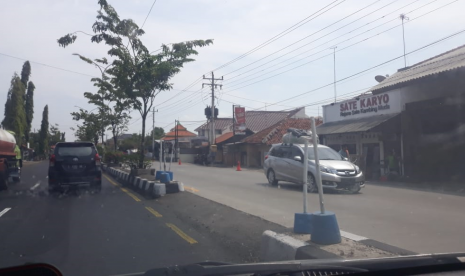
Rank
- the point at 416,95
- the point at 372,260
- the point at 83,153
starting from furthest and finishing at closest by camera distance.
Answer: the point at 416,95, the point at 83,153, the point at 372,260

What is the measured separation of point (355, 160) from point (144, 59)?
12185 mm

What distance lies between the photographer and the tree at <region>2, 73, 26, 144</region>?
50.8 m

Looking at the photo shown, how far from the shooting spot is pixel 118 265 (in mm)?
5992

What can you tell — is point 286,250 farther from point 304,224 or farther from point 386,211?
point 386,211

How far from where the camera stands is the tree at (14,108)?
5078 centimetres

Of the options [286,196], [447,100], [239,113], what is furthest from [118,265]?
[239,113]

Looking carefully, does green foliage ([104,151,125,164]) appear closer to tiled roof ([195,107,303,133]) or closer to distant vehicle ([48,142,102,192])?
distant vehicle ([48,142,102,192])

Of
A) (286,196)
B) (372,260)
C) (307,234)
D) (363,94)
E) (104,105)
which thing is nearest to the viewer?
(372,260)

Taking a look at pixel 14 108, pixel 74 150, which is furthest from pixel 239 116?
pixel 74 150

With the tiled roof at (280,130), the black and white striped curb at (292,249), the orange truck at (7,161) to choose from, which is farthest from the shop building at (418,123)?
the orange truck at (7,161)

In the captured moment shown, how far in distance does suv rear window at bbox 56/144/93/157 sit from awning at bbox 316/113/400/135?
12890 millimetres

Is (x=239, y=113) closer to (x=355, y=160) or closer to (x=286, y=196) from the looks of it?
(x=355, y=160)

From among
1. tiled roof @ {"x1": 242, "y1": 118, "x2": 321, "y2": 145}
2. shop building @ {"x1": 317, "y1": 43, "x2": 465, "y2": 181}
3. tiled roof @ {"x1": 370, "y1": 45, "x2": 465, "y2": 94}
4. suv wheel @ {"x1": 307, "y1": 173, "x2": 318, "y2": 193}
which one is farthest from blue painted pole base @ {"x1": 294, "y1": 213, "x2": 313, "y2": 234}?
tiled roof @ {"x1": 242, "y1": 118, "x2": 321, "y2": 145}

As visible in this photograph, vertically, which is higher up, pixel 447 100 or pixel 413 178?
pixel 447 100
